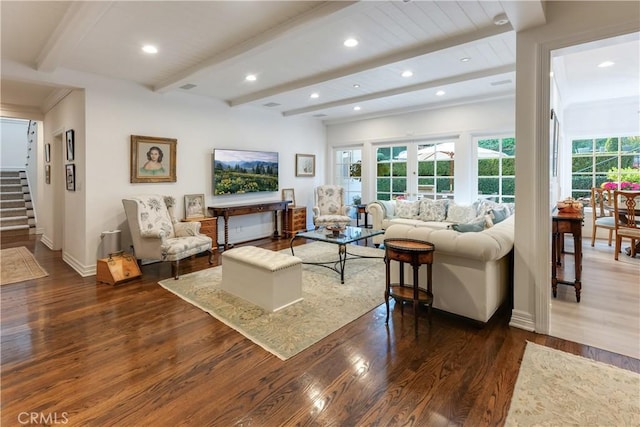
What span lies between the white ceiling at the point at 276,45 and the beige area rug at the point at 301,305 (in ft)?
8.48

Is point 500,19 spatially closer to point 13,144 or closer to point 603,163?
point 603,163

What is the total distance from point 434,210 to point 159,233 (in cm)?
445

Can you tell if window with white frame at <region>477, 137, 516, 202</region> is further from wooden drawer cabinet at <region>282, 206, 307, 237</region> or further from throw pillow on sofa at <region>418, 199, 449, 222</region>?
wooden drawer cabinet at <region>282, 206, 307, 237</region>

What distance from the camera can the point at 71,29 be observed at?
2875 mm

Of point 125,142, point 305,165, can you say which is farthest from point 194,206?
point 305,165

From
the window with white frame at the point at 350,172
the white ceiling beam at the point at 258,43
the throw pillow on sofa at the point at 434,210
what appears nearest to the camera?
the white ceiling beam at the point at 258,43

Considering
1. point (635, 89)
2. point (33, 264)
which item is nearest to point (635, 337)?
point (635, 89)

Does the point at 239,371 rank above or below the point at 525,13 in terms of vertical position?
below

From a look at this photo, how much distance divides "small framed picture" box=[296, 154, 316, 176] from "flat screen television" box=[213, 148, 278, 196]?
2.38 ft

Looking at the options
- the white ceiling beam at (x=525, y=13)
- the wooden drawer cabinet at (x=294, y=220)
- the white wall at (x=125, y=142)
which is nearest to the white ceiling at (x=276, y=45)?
the white ceiling beam at (x=525, y=13)

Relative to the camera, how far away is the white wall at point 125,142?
4.39 m

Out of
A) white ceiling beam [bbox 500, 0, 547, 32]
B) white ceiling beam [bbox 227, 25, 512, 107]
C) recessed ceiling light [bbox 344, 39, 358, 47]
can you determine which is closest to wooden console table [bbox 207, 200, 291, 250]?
white ceiling beam [bbox 227, 25, 512, 107]

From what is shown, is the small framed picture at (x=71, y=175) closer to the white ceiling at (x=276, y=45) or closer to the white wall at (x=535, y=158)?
the white ceiling at (x=276, y=45)

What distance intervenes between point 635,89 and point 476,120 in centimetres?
262
